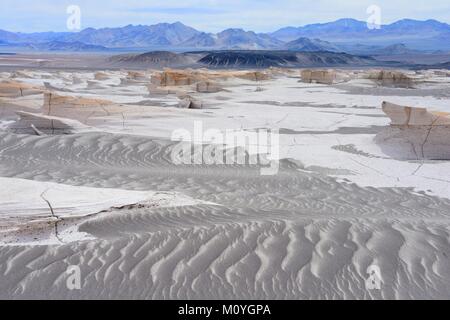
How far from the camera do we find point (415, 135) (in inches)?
348

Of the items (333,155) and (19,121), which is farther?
(19,121)

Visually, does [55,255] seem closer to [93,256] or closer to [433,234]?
[93,256]

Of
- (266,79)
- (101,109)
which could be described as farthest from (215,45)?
(101,109)

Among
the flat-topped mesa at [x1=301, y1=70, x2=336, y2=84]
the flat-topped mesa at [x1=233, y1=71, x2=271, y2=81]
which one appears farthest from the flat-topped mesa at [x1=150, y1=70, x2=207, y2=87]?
the flat-topped mesa at [x1=301, y1=70, x2=336, y2=84]

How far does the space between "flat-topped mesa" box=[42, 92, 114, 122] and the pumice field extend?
4cm

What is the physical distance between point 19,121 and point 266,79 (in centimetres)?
1934

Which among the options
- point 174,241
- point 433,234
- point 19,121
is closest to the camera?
point 174,241

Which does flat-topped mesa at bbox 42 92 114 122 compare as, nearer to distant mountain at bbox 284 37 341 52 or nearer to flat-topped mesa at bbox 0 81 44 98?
flat-topped mesa at bbox 0 81 44 98

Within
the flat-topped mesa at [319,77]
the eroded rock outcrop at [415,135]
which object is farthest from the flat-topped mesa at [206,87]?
the eroded rock outcrop at [415,135]

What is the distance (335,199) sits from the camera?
6113 mm
